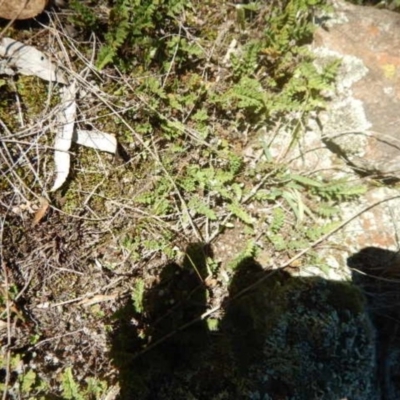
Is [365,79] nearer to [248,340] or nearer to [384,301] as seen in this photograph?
[384,301]

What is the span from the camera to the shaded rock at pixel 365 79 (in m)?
3.49

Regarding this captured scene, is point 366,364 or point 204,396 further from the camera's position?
point 366,364

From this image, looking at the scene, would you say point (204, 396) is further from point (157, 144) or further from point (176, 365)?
point (157, 144)

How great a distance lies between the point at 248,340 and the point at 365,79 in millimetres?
2494

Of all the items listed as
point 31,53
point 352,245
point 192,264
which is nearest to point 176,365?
point 192,264

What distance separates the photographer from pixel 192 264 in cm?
337

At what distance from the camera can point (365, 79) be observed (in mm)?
3521

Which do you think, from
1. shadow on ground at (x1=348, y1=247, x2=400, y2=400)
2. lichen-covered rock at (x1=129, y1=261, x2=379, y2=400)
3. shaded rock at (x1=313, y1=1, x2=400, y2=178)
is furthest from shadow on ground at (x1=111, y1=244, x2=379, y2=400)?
shaded rock at (x1=313, y1=1, x2=400, y2=178)

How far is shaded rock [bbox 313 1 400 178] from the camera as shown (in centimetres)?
349

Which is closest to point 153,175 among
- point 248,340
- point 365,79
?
point 248,340

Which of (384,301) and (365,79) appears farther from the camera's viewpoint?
(384,301)

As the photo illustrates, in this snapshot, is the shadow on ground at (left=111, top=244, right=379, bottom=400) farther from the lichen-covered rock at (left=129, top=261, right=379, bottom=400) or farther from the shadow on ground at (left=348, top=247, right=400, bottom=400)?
the shadow on ground at (left=348, top=247, right=400, bottom=400)

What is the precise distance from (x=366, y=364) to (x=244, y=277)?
1344mm

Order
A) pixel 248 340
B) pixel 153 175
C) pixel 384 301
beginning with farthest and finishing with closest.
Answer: pixel 384 301, pixel 153 175, pixel 248 340
